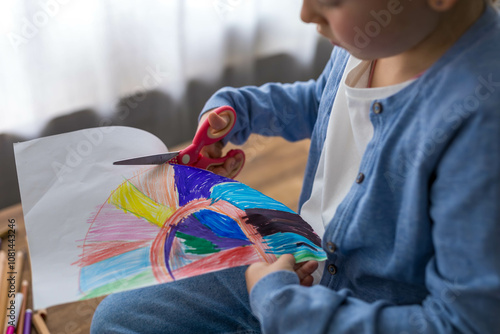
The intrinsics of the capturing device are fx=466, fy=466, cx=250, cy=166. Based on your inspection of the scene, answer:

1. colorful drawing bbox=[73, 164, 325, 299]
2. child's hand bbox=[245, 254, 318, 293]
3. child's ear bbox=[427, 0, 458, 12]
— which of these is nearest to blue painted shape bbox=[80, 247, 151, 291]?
Answer: colorful drawing bbox=[73, 164, 325, 299]

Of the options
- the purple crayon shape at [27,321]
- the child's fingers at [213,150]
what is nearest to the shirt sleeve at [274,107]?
the child's fingers at [213,150]

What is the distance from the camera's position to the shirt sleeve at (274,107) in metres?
0.64

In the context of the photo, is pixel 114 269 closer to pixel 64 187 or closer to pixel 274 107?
pixel 64 187

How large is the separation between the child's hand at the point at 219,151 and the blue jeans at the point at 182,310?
0.47 ft

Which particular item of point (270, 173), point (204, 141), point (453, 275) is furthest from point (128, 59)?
point (453, 275)

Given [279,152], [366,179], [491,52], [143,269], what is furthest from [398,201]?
[279,152]

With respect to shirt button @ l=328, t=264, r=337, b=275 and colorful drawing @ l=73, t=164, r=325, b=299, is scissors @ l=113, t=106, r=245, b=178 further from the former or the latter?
shirt button @ l=328, t=264, r=337, b=275

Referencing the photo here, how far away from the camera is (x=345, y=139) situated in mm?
540

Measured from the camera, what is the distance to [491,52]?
0.38 meters

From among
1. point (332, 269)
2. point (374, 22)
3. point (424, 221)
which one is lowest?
point (332, 269)

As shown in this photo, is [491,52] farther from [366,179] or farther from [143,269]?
[143,269]

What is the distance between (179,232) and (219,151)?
0.53 ft

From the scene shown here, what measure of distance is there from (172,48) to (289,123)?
497mm

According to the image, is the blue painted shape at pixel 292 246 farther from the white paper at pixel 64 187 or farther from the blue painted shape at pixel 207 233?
the white paper at pixel 64 187
